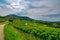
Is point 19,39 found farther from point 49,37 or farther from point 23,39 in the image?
point 49,37

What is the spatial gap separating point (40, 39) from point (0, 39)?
13.7 ft

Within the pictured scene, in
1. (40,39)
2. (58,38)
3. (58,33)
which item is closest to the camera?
(58,38)

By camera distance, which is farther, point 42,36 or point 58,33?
point 42,36

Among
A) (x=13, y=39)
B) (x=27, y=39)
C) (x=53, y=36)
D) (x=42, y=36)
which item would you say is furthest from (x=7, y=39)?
(x=53, y=36)

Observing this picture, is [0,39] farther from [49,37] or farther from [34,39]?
[49,37]

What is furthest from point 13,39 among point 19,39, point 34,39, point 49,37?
point 49,37

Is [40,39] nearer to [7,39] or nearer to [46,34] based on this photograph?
[46,34]

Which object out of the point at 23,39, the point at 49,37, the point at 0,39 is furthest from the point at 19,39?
the point at 49,37

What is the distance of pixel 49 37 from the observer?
20641mm

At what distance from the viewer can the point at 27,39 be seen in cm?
2295

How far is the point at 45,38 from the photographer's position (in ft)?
72.0

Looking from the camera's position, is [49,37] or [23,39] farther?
[23,39]

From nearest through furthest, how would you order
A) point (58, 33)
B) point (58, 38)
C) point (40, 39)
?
point (58, 38), point (58, 33), point (40, 39)

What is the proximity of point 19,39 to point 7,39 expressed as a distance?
119 centimetres
